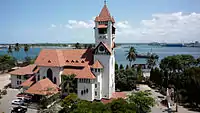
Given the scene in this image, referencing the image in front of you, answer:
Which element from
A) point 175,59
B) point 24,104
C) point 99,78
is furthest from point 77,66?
point 175,59

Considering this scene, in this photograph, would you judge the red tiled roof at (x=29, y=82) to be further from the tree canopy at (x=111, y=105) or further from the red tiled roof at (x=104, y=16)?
the red tiled roof at (x=104, y=16)

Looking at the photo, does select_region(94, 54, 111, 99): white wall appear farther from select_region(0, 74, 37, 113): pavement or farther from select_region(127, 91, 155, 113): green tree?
select_region(0, 74, 37, 113): pavement

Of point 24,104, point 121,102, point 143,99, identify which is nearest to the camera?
point 121,102

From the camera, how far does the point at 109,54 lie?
1439 inches

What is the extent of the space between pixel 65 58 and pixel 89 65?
5995mm

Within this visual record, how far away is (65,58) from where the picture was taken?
40344mm

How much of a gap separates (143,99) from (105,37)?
14046mm

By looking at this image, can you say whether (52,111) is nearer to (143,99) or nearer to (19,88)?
(143,99)

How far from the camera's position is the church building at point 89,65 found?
3577cm

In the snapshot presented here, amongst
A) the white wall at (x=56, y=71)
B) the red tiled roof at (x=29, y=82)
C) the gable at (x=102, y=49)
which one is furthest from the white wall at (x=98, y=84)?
the red tiled roof at (x=29, y=82)

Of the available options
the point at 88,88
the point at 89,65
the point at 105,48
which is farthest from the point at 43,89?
the point at 105,48

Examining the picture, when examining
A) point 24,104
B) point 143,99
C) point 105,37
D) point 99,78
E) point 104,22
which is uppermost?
point 104,22

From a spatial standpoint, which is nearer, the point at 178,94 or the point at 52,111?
the point at 52,111

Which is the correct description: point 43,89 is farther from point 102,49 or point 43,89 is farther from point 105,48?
point 105,48
